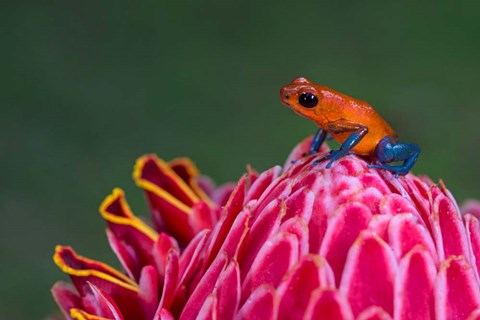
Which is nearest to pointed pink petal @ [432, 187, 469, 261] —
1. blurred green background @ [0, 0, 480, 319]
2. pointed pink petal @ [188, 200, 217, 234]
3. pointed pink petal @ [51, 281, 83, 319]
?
pointed pink petal @ [188, 200, 217, 234]

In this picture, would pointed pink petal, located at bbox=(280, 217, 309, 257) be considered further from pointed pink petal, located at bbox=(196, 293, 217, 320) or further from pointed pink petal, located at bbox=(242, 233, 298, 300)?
pointed pink petal, located at bbox=(196, 293, 217, 320)

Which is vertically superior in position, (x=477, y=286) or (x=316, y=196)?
(x=316, y=196)

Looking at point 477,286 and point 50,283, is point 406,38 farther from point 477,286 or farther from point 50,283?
point 477,286

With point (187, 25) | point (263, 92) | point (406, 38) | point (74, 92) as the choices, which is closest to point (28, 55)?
point (74, 92)

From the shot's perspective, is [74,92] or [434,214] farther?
[74,92]

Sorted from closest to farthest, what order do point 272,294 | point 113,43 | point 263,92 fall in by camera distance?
point 272,294 < point 263,92 < point 113,43

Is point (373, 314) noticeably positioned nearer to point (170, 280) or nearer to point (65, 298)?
point (170, 280)
